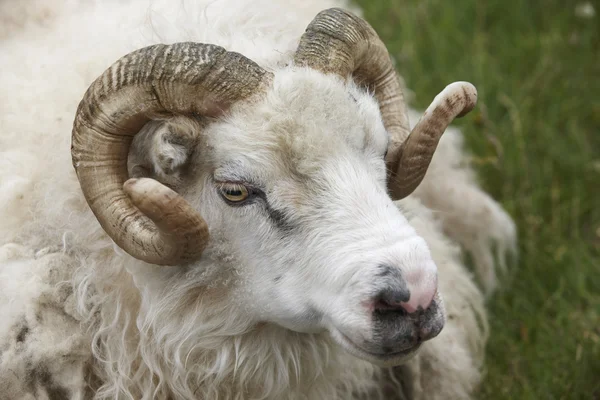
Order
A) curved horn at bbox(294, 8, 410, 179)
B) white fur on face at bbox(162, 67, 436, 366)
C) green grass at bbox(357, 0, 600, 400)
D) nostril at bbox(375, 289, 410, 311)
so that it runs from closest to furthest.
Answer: nostril at bbox(375, 289, 410, 311), white fur on face at bbox(162, 67, 436, 366), curved horn at bbox(294, 8, 410, 179), green grass at bbox(357, 0, 600, 400)

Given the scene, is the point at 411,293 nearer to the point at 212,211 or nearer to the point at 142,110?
the point at 212,211

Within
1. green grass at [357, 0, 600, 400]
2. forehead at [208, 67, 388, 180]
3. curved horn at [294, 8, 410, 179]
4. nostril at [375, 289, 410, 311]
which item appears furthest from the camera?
green grass at [357, 0, 600, 400]

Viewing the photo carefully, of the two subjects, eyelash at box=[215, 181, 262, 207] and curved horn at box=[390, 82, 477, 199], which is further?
Answer: curved horn at box=[390, 82, 477, 199]

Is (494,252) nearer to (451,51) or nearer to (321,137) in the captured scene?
(451,51)

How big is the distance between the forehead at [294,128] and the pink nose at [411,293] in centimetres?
52

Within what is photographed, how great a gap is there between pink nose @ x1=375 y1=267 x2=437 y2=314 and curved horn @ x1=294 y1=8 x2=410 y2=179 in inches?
31.5

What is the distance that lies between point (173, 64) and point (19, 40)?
5.39ft

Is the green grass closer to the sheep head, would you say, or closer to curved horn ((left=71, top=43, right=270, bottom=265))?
the sheep head

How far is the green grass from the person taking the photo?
4.63m

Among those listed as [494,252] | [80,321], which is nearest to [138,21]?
[80,321]

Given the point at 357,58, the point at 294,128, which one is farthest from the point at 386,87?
the point at 294,128

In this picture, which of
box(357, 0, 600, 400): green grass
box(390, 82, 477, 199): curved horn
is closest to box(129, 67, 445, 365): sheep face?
box(390, 82, 477, 199): curved horn

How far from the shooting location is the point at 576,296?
198 inches

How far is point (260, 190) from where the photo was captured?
3.20 meters
